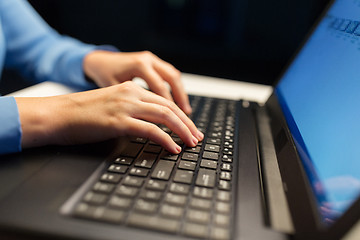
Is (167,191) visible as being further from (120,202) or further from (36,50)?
(36,50)

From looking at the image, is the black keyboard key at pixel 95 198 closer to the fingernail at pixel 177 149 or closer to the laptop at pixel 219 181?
the laptop at pixel 219 181

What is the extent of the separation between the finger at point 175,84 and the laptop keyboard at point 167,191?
169 mm

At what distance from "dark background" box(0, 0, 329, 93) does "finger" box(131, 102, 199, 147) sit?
84.0 inches

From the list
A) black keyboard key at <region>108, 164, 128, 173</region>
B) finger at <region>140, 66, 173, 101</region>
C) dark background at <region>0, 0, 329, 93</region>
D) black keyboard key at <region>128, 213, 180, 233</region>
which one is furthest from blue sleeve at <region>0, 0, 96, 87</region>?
dark background at <region>0, 0, 329, 93</region>

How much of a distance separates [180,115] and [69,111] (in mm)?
165

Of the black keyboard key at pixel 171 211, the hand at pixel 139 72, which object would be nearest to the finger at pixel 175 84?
the hand at pixel 139 72

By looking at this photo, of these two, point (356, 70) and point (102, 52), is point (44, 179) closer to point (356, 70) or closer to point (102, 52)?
point (356, 70)

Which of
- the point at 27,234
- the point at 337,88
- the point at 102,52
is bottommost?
the point at 27,234

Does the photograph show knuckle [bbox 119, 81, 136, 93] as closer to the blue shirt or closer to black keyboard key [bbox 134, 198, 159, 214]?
black keyboard key [bbox 134, 198, 159, 214]

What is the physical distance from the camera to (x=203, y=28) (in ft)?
8.21

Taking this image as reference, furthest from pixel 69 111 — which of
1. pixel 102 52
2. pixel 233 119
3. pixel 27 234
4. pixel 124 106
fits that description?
pixel 102 52

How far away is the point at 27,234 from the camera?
253mm

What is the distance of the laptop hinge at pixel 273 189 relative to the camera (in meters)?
0.29

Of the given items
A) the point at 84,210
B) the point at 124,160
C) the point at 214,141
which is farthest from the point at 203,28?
the point at 84,210
